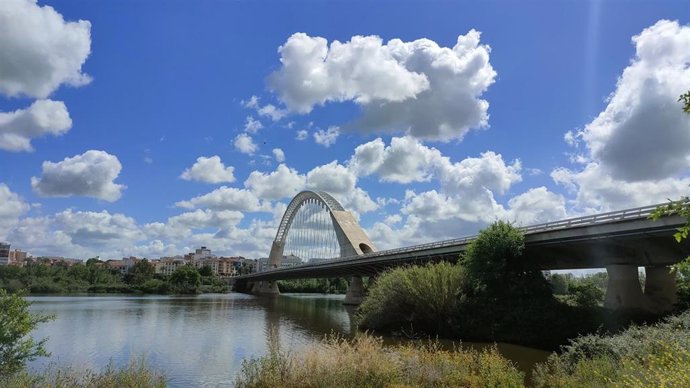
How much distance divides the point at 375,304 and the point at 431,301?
4.68m

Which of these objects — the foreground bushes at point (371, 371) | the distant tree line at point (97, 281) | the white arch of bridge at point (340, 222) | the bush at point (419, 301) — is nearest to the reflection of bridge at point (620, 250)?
the bush at point (419, 301)

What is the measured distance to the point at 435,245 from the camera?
183 ft

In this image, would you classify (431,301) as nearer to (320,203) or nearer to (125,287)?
(320,203)

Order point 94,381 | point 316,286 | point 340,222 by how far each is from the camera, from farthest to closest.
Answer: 1. point 316,286
2. point 340,222
3. point 94,381

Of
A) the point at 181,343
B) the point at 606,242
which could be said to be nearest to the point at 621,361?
the point at 606,242

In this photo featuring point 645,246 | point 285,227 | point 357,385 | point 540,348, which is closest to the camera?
point 357,385

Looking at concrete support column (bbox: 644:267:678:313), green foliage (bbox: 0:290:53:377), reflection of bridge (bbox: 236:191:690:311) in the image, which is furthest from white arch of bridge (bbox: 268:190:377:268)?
green foliage (bbox: 0:290:53:377)

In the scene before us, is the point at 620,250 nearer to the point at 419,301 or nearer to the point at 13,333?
the point at 419,301

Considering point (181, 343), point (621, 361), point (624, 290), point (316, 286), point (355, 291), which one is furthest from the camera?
point (316, 286)

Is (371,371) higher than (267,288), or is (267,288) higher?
(371,371)

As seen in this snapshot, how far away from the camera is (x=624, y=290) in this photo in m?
33.8

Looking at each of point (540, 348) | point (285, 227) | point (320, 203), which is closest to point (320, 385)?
point (540, 348)

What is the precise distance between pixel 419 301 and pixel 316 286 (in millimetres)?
139476

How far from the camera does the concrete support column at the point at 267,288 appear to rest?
146 meters
